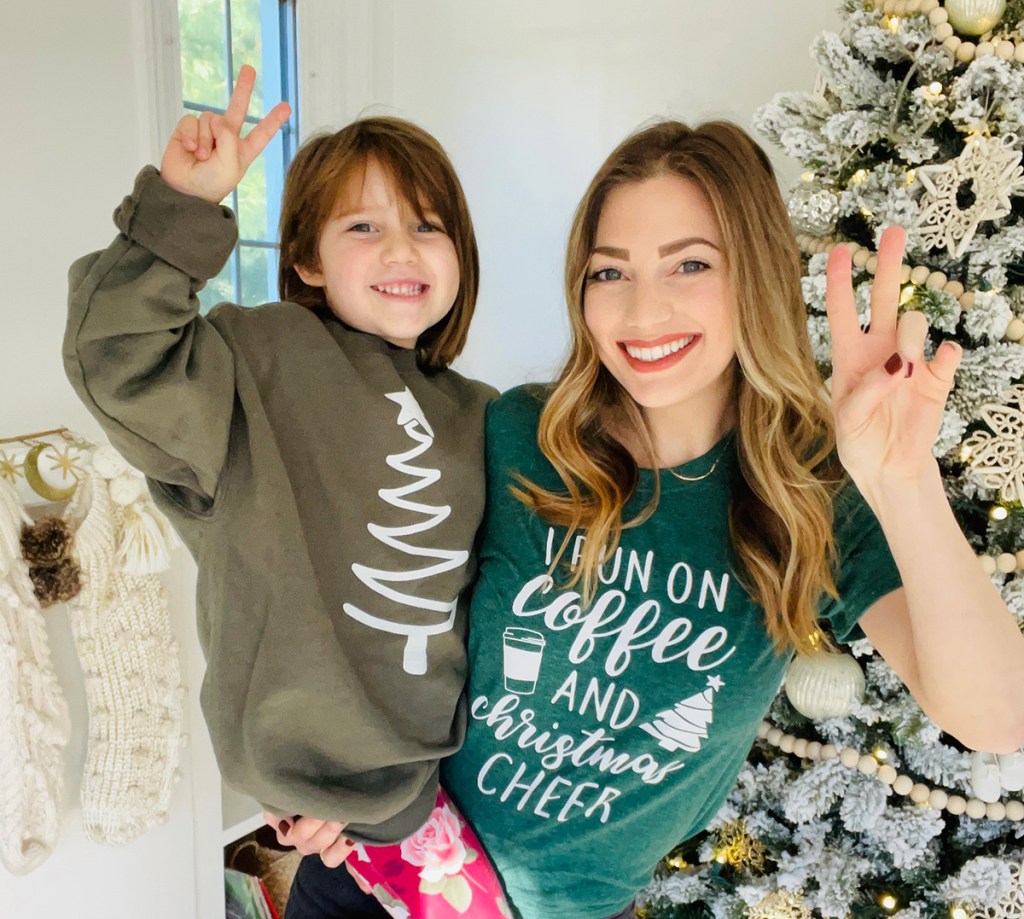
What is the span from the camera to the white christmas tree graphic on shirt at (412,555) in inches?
37.2

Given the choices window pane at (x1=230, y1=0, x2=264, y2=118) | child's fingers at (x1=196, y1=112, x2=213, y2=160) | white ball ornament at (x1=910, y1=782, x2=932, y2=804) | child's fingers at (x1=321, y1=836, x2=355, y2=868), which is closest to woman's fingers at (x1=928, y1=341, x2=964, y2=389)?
child's fingers at (x1=196, y1=112, x2=213, y2=160)

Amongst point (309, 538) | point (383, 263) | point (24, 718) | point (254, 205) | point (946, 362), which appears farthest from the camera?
point (254, 205)

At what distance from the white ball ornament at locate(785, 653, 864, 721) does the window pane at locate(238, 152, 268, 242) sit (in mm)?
1700

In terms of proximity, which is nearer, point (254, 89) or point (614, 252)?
point (614, 252)

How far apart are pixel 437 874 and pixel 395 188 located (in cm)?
85

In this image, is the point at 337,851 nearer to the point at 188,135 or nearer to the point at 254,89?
the point at 188,135

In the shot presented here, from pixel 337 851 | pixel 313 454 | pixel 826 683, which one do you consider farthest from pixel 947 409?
pixel 337 851

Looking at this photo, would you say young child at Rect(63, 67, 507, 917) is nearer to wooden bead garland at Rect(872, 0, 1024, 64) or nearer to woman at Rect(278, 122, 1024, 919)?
woman at Rect(278, 122, 1024, 919)

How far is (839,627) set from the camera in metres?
0.99

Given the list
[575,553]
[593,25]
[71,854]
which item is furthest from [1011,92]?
[71,854]

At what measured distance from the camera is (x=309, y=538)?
928 millimetres

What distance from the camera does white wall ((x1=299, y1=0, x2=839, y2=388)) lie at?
2.04 meters

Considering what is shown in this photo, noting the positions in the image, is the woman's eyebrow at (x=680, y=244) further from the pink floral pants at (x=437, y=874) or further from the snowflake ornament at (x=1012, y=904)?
the snowflake ornament at (x=1012, y=904)

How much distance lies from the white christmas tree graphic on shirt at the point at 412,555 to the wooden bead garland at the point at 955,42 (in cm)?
104
